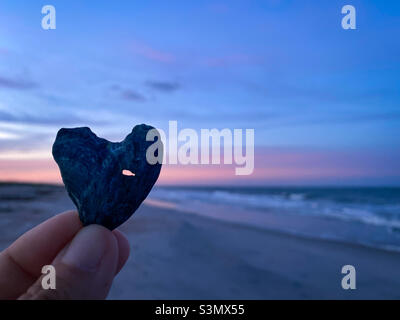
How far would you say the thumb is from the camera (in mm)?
2121

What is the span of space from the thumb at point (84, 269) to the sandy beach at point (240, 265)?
11.9 feet

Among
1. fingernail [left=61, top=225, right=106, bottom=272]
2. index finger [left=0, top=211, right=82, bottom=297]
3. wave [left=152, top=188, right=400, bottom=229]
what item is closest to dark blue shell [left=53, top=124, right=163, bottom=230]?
index finger [left=0, top=211, right=82, bottom=297]

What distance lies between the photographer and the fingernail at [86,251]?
2223mm

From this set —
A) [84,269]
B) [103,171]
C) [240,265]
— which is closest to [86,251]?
[84,269]

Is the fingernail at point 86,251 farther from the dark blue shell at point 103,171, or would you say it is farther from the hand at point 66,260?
the dark blue shell at point 103,171

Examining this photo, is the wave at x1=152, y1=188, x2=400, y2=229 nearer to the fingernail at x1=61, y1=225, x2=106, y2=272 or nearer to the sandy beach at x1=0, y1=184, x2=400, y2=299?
the sandy beach at x1=0, y1=184, x2=400, y2=299

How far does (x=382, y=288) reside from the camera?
668 centimetres

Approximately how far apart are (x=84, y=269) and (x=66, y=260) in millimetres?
131

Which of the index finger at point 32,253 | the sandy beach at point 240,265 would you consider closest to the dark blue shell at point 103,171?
the index finger at point 32,253

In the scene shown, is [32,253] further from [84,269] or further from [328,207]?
[328,207]
